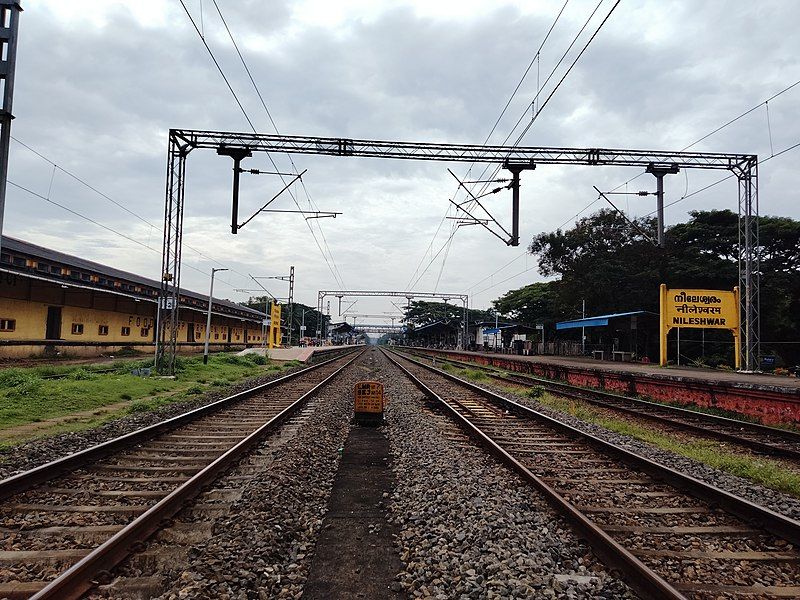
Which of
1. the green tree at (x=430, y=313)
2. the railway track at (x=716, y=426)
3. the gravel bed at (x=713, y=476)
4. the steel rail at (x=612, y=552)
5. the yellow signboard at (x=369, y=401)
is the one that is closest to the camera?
the steel rail at (x=612, y=552)

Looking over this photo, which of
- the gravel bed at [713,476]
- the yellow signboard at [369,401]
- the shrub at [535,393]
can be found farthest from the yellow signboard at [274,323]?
the gravel bed at [713,476]

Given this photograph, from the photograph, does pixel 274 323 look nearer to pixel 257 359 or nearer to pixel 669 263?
pixel 257 359

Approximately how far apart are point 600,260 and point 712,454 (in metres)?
37.5

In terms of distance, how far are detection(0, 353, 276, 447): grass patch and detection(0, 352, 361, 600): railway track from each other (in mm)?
2762

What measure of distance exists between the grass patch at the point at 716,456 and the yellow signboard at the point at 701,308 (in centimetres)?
1457

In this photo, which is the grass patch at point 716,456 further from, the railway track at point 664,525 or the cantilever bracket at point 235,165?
the cantilever bracket at point 235,165

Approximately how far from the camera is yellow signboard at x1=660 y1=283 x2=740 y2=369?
2581cm

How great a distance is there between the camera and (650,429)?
12133 mm

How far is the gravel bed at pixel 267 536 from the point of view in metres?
3.99

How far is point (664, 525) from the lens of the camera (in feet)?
17.7

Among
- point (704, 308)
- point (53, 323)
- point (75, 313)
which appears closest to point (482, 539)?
point (704, 308)

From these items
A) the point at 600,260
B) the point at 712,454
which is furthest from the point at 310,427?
the point at 600,260

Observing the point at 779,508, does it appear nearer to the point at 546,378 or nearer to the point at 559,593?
the point at 559,593

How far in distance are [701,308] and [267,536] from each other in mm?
26452
